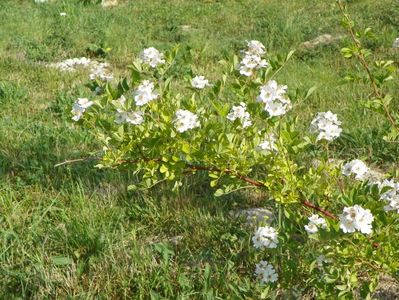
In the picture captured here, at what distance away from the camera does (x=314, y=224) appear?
2195 millimetres

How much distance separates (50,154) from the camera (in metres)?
4.12

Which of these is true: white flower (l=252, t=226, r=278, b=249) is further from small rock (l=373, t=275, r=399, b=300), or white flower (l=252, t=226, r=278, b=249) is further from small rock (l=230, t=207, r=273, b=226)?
small rock (l=230, t=207, r=273, b=226)

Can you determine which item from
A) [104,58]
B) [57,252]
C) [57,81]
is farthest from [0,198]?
[104,58]

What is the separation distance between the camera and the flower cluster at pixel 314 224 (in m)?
2.15

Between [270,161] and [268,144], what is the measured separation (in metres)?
0.13

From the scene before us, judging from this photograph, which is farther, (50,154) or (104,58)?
(104,58)

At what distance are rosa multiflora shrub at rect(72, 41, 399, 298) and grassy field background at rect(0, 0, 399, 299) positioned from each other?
0.90 feet

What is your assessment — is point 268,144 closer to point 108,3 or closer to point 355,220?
point 355,220

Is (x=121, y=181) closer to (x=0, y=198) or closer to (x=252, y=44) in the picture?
(x=0, y=198)

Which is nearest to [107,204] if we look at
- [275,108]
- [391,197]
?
[275,108]

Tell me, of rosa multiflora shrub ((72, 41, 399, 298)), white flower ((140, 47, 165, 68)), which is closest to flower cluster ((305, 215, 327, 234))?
rosa multiflora shrub ((72, 41, 399, 298))

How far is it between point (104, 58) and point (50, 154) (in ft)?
13.3

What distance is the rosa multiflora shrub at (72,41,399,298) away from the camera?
2.16 meters

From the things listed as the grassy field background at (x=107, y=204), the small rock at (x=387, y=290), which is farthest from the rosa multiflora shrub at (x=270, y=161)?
the grassy field background at (x=107, y=204)
